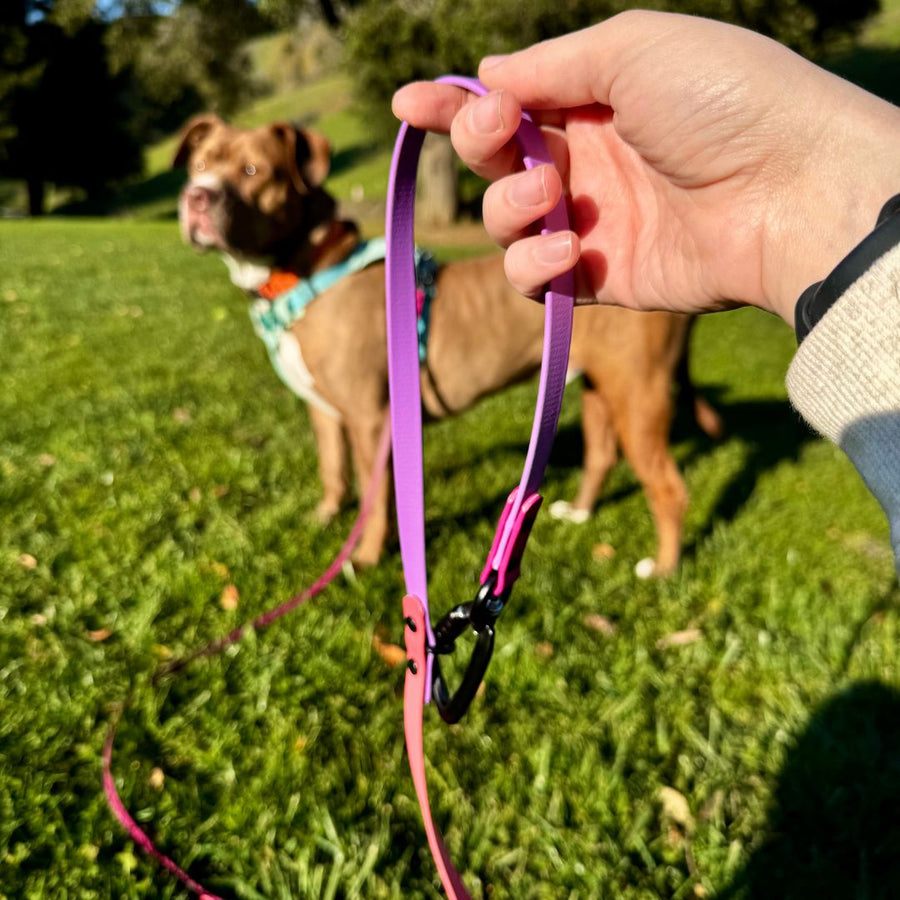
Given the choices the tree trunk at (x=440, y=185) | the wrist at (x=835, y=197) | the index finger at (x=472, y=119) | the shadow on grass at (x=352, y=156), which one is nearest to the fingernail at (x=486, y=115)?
the index finger at (x=472, y=119)

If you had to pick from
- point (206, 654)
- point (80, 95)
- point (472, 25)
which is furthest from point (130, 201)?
point (206, 654)

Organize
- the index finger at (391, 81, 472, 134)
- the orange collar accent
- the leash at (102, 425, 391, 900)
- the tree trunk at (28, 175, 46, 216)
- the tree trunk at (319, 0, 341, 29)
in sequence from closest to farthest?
the index finger at (391, 81, 472, 134), the leash at (102, 425, 391, 900), the orange collar accent, the tree trunk at (319, 0, 341, 29), the tree trunk at (28, 175, 46, 216)

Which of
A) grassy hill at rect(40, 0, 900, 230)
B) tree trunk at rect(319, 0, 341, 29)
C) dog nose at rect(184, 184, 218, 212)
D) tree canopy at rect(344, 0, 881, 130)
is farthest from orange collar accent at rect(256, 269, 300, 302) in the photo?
tree trunk at rect(319, 0, 341, 29)

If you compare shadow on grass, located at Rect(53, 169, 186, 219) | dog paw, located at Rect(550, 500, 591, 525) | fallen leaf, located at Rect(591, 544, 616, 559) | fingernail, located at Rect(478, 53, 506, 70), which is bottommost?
shadow on grass, located at Rect(53, 169, 186, 219)

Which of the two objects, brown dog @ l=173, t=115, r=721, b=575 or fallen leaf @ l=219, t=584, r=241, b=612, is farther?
brown dog @ l=173, t=115, r=721, b=575

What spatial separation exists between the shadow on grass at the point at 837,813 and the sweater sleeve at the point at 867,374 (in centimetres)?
143

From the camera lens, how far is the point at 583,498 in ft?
12.9

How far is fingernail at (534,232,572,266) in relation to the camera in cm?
137

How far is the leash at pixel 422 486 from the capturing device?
4.03ft

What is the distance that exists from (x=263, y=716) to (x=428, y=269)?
2.03 metres

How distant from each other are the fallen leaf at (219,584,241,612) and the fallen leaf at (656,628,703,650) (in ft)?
5.39

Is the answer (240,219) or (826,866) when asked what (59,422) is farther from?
(826,866)

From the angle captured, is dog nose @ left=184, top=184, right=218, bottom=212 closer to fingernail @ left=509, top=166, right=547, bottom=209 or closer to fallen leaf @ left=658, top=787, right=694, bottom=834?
fingernail @ left=509, top=166, right=547, bottom=209

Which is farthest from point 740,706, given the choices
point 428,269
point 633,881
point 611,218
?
point 428,269
